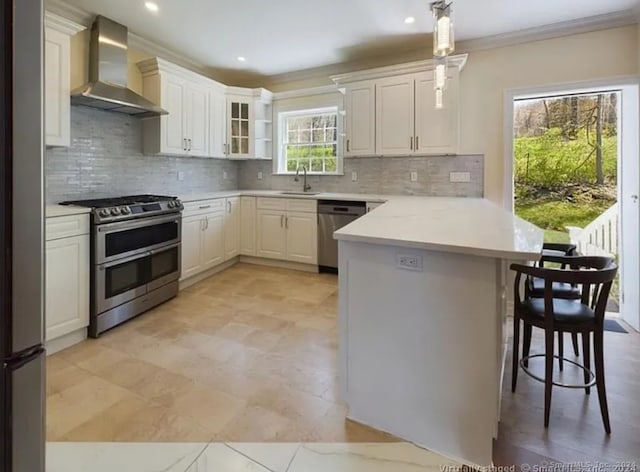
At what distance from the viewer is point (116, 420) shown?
1.78 meters

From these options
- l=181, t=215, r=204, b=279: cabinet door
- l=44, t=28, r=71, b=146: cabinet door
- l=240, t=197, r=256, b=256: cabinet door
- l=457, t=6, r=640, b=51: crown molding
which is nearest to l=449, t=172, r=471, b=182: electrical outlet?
l=457, t=6, r=640, b=51: crown molding

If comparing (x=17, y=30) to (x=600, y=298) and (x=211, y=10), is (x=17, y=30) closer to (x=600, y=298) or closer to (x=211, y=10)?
(x=600, y=298)

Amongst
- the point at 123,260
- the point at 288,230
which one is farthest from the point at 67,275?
the point at 288,230

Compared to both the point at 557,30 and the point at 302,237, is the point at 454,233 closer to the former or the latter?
the point at 302,237

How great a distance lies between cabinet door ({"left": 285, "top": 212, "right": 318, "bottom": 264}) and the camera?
4.48 metres

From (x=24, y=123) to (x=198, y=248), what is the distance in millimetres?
3543

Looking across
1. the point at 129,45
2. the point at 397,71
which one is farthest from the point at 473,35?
the point at 129,45

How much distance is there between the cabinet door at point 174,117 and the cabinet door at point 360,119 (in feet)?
6.33

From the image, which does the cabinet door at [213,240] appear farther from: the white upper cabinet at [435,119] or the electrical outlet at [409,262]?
the electrical outlet at [409,262]

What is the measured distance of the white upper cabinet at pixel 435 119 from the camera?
3.85 metres

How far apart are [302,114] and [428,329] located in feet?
13.9

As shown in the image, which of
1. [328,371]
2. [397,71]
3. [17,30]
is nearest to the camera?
[17,30]

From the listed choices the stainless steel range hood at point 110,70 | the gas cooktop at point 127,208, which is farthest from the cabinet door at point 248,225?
the stainless steel range hood at point 110,70

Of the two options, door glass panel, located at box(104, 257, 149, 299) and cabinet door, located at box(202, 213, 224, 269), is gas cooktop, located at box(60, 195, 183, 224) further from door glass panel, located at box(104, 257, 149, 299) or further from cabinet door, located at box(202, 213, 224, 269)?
cabinet door, located at box(202, 213, 224, 269)
